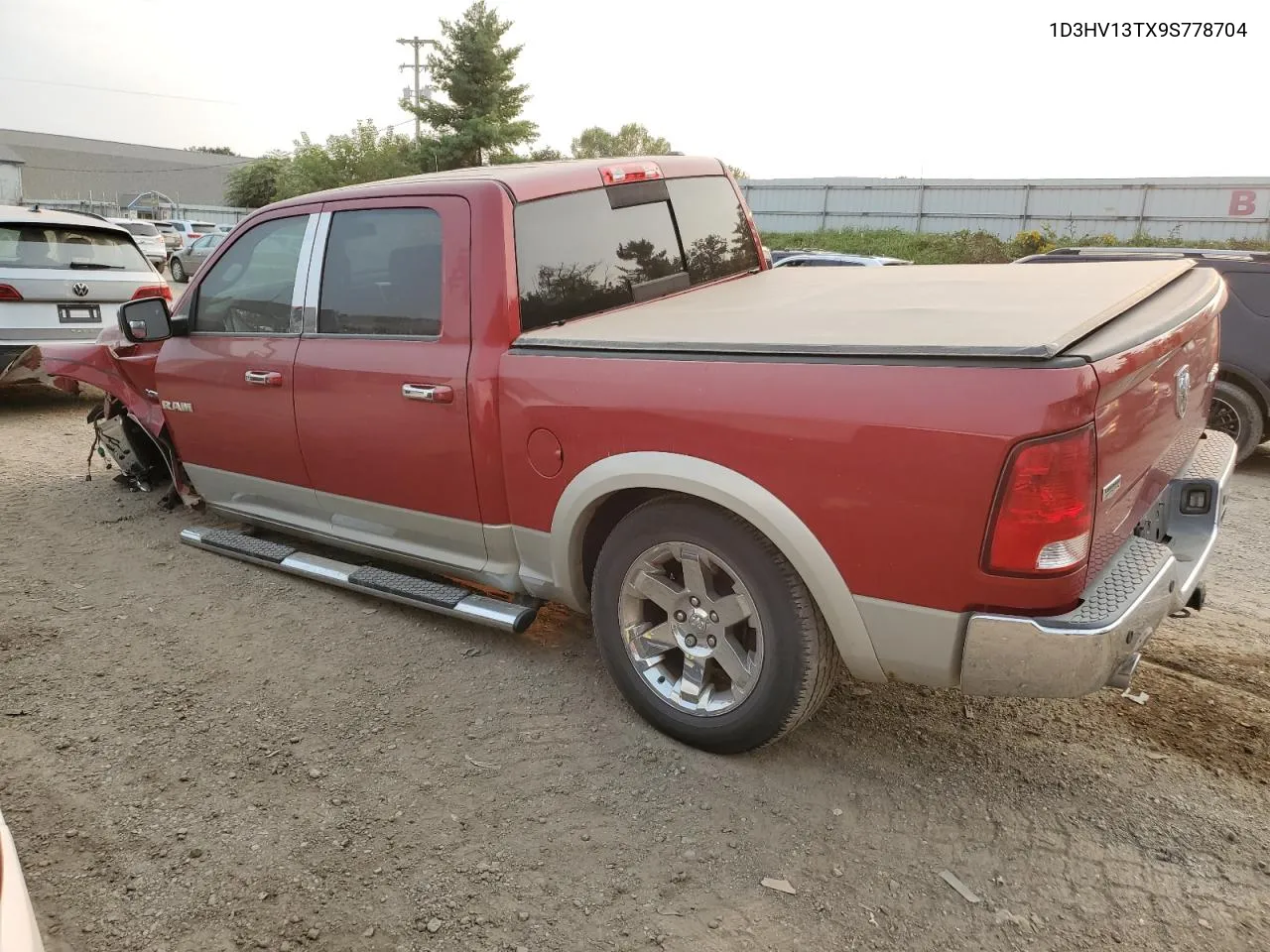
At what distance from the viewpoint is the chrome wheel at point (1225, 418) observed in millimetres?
6344

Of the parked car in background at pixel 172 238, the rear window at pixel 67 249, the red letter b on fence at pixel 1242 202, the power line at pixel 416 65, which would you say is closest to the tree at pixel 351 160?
the power line at pixel 416 65

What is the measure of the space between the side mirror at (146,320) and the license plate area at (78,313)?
3809 mm

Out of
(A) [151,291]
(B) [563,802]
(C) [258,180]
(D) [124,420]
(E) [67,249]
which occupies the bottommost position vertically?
(B) [563,802]

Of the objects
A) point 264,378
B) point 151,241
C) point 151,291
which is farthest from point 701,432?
point 151,241

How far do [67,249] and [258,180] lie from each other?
56.8 metres

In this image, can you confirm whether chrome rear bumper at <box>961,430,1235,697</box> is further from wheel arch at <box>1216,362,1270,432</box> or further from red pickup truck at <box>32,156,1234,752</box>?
wheel arch at <box>1216,362,1270,432</box>

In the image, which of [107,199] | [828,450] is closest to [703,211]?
[828,450]

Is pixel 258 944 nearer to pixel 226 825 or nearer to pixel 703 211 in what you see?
pixel 226 825

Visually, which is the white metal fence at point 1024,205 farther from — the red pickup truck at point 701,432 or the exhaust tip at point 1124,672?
the exhaust tip at point 1124,672

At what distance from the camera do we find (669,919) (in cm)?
229

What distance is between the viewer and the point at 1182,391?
2717 mm

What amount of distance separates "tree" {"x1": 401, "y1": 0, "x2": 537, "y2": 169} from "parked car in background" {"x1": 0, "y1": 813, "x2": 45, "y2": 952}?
40803 mm

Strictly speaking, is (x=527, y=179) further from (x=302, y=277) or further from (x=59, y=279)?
(x=59, y=279)

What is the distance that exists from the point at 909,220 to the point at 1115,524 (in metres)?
30.3
